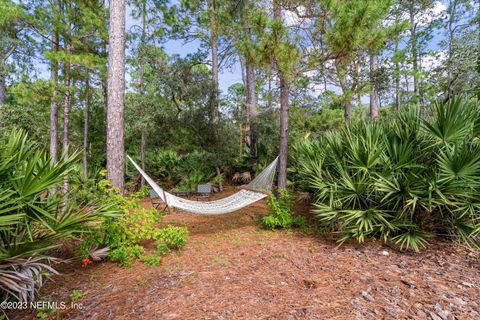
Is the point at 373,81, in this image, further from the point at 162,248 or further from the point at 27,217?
the point at 27,217

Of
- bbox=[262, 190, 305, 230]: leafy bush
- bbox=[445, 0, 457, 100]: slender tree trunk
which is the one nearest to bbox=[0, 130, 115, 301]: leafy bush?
bbox=[262, 190, 305, 230]: leafy bush

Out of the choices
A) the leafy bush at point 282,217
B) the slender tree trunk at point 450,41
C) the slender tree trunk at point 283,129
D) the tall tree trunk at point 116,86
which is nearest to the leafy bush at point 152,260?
the tall tree trunk at point 116,86

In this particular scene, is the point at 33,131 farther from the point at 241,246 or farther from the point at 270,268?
the point at 270,268

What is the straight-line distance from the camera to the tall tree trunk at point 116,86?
353 cm

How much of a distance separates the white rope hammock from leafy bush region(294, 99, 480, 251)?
0.85 m

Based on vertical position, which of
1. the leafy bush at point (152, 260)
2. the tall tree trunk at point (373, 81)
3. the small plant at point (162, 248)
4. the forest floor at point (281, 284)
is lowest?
the forest floor at point (281, 284)

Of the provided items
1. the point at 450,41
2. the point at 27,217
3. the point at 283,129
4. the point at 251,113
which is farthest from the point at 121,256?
the point at 450,41

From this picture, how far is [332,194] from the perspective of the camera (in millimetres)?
3207

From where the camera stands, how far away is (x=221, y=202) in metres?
3.73

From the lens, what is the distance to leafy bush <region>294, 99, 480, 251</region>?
2.63 meters

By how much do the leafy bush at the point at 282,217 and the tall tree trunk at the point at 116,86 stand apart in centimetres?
219

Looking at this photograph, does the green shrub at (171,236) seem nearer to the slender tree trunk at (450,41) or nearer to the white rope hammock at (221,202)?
the white rope hammock at (221,202)

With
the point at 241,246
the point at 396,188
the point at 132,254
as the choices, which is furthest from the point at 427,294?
the point at 132,254

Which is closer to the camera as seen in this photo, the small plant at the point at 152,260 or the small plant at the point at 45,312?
the small plant at the point at 45,312
